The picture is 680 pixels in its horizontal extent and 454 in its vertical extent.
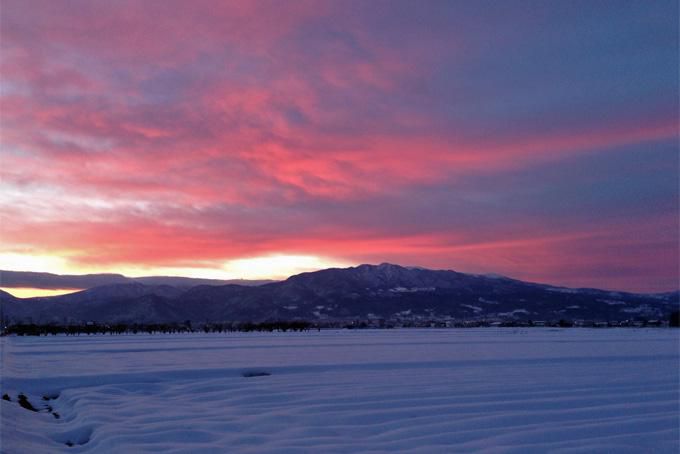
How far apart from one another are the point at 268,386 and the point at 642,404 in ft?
A: 33.9

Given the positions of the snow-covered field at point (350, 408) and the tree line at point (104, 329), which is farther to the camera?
the tree line at point (104, 329)

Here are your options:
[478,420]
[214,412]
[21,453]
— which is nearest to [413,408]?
[478,420]

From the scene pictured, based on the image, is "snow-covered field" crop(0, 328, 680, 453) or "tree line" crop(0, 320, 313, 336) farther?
"tree line" crop(0, 320, 313, 336)

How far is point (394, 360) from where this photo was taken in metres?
28.9

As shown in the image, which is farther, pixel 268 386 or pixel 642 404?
pixel 268 386

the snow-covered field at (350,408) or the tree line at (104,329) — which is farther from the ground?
the tree line at (104,329)

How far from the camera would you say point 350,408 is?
14430mm

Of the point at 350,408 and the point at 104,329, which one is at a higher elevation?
the point at 104,329

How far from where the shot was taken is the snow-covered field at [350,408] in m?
10.9

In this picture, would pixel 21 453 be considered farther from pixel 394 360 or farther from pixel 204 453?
pixel 394 360

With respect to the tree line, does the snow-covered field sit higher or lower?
lower

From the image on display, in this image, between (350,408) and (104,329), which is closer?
(350,408)

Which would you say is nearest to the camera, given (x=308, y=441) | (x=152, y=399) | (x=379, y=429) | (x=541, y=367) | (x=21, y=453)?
(x=21, y=453)

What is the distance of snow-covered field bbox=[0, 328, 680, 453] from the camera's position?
428 inches
